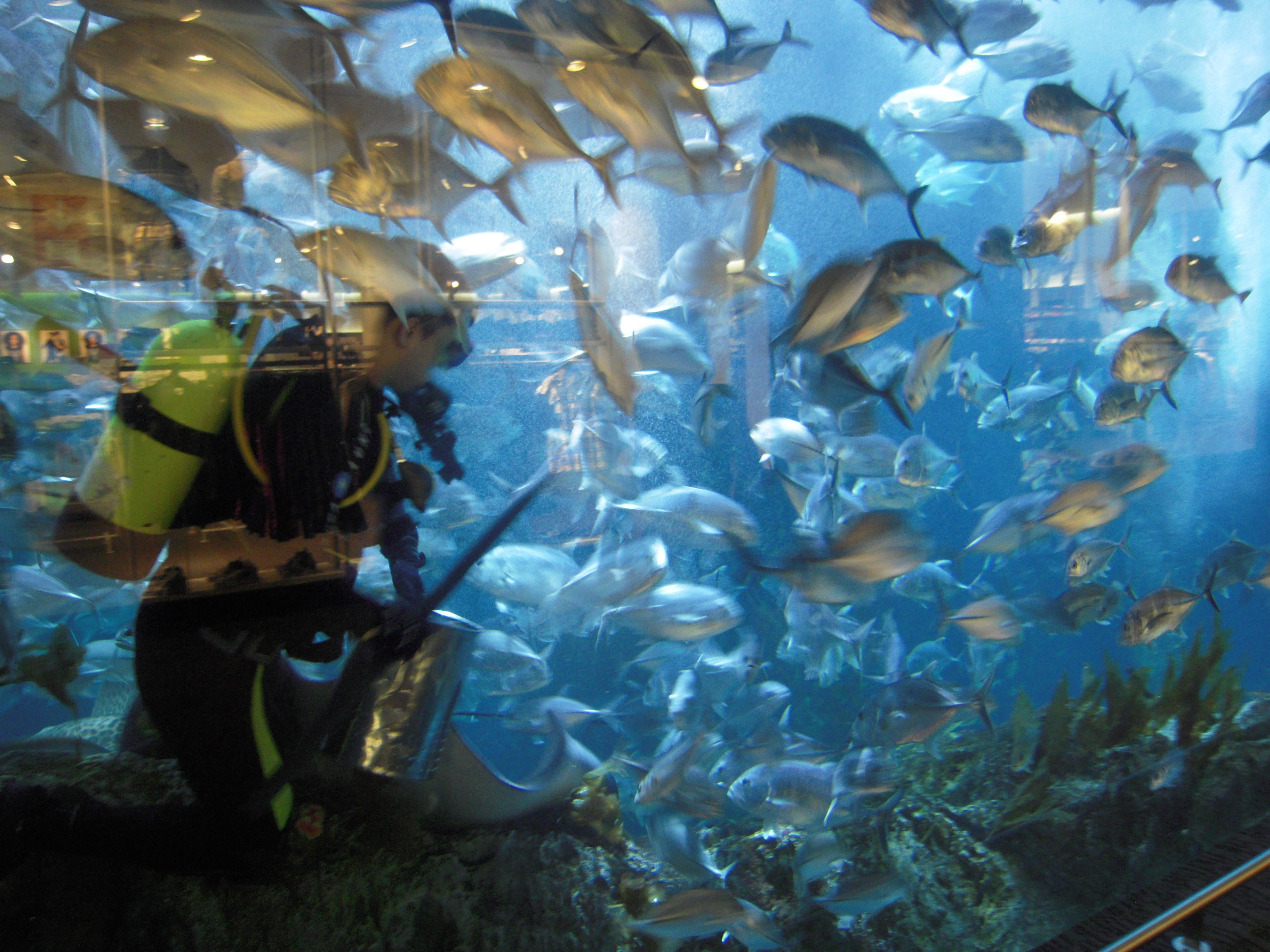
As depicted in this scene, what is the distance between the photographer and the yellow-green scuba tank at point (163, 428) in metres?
1.24

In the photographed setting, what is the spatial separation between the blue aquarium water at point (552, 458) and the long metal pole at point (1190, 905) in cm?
54

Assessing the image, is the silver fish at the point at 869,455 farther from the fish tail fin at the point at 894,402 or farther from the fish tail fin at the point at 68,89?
the fish tail fin at the point at 68,89

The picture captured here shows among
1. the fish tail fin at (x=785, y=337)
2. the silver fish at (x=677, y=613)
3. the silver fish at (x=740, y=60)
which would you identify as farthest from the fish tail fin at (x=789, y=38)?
the silver fish at (x=677, y=613)

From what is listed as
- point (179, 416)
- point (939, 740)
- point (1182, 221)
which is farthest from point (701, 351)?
point (1182, 221)

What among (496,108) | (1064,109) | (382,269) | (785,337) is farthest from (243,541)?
(1064,109)

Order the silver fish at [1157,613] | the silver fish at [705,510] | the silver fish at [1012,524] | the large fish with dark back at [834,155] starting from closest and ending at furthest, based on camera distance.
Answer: the large fish with dark back at [834,155] < the silver fish at [705,510] < the silver fish at [1012,524] < the silver fish at [1157,613]

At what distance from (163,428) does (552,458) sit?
1.88 m

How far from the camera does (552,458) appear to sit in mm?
3041

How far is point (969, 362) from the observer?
4.21m

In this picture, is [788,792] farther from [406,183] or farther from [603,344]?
[406,183]

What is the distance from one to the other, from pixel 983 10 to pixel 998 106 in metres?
8.39

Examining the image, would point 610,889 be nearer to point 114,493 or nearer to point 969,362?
point 114,493

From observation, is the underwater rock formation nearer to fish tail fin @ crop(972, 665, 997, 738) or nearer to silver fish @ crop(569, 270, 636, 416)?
fish tail fin @ crop(972, 665, 997, 738)

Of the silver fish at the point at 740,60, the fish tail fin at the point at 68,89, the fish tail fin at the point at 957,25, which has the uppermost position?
the fish tail fin at the point at 957,25
